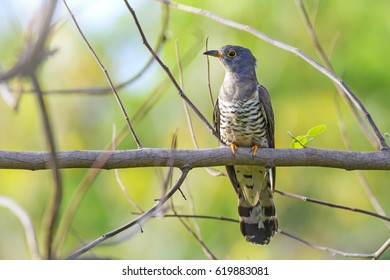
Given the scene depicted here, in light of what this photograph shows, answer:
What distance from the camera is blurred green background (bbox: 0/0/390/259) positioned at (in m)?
5.02

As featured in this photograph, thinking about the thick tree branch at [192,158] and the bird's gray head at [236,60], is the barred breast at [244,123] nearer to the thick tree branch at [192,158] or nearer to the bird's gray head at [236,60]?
the bird's gray head at [236,60]

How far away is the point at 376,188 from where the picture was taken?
5465 millimetres

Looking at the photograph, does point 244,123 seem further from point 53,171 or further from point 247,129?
point 53,171

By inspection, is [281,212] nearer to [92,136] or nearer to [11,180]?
[92,136]

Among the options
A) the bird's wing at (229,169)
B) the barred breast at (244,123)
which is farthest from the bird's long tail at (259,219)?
the barred breast at (244,123)

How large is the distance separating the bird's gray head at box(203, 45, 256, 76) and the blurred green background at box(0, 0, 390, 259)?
110 centimetres

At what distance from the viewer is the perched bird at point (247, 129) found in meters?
3.44

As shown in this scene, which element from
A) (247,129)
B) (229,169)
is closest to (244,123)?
(247,129)

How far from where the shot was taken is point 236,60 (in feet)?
12.5

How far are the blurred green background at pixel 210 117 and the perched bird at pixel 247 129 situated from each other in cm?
112

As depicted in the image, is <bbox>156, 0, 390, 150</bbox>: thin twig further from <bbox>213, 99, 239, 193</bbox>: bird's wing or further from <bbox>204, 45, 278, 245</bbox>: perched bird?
<bbox>213, 99, 239, 193</bbox>: bird's wing
